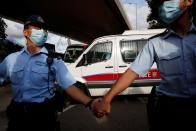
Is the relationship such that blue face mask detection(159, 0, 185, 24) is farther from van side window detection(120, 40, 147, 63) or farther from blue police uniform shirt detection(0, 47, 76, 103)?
van side window detection(120, 40, 147, 63)

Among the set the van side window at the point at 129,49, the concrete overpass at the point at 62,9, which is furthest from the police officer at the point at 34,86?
the concrete overpass at the point at 62,9

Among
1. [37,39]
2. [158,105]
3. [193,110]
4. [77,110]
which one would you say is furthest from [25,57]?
[77,110]

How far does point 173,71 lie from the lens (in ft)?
11.0

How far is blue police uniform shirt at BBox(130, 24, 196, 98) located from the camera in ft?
10.9

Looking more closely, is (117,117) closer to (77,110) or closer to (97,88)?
(77,110)

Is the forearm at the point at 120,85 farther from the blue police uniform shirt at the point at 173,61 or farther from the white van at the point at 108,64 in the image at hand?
the white van at the point at 108,64

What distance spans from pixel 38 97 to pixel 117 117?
569cm

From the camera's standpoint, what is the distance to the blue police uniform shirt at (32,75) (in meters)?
3.59

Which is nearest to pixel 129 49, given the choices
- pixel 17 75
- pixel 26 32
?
pixel 26 32

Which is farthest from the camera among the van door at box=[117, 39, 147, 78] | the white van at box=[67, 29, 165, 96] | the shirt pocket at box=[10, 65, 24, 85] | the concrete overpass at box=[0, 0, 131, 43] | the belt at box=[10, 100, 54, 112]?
the concrete overpass at box=[0, 0, 131, 43]

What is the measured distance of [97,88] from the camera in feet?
37.5

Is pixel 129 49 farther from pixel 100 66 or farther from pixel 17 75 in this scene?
pixel 17 75

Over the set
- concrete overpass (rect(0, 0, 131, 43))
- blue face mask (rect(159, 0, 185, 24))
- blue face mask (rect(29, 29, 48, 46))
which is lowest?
blue face mask (rect(29, 29, 48, 46))

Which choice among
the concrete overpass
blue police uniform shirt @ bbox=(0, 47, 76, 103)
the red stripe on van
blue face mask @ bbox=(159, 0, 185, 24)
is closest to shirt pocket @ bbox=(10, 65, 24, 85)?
blue police uniform shirt @ bbox=(0, 47, 76, 103)
